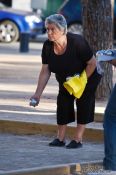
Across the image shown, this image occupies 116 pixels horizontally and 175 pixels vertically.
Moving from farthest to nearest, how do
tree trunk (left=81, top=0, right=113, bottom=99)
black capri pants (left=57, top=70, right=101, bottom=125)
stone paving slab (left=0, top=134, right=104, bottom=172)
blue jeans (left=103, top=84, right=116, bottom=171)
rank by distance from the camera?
1. tree trunk (left=81, top=0, right=113, bottom=99)
2. black capri pants (left=57, top=70, right=101, bottom=125)
3. stone paving slab (left=0, top=134, right=104, bottom=172)
4. blue jeans (left=103, top=84, right=116, bottom=171)

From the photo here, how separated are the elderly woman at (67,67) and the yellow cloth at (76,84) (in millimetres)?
97

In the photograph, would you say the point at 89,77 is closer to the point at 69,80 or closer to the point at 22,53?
the point at 69,80

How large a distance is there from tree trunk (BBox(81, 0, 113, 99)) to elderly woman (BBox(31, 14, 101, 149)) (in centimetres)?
327

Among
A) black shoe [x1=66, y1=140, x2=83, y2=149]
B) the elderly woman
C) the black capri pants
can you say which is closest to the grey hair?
the elderly woman

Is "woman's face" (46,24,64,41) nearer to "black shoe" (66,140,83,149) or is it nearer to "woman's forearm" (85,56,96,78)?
"woman's forearm" (85,56,96,78)

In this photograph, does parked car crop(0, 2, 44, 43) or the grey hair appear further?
parked car crop(0, 2, 44, 43)

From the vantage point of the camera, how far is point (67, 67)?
9.45 m

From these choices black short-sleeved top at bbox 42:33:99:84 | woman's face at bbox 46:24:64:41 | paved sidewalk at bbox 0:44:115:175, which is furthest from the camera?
black short-sleeved top at bbox 42:33:99:84

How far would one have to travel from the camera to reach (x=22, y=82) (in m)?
15.9

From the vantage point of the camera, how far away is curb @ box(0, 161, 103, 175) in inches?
306

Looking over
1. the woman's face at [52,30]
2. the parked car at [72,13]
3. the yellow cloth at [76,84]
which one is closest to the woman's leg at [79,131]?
the yellow cloth at [76,84]

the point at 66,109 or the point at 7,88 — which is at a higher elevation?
the point at 66,109

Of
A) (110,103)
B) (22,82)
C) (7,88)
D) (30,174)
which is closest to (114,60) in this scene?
(110,103)

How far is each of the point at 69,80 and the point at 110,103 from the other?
1447 mm
